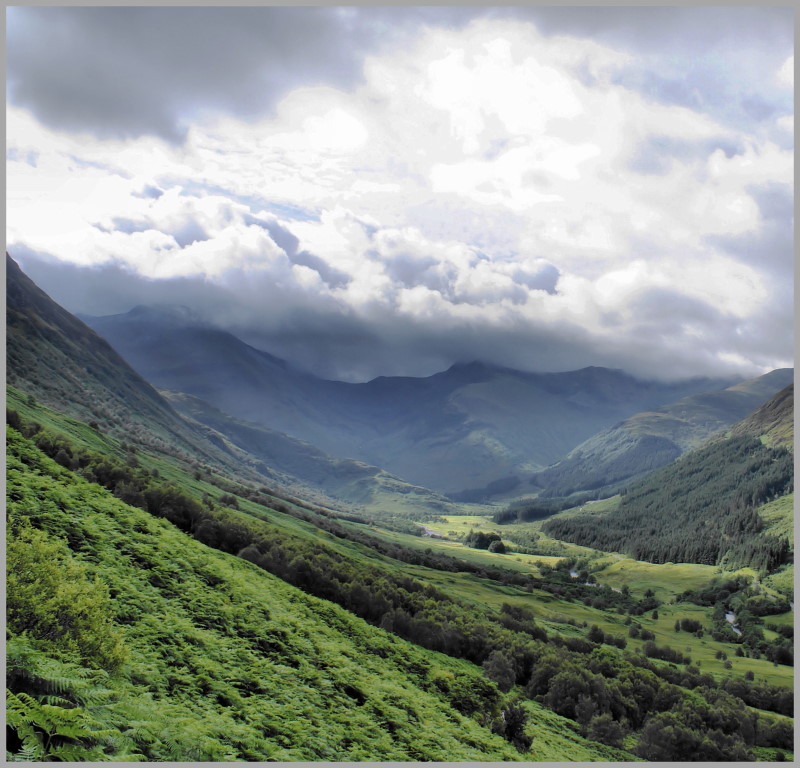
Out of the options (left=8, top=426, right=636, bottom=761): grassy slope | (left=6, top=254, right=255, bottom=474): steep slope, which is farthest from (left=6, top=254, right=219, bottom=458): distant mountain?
(left=8, top=426, right=636, bottom=761): grassy slope

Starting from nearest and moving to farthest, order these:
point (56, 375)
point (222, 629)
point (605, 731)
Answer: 1. point (222, 629)
2. point (605, 731)
3. point (56, 375)

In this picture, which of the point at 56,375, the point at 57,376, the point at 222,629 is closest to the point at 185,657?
the point at 222,629

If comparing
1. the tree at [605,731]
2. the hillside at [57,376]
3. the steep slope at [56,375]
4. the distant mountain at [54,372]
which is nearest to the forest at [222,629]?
the tree at [605,731]

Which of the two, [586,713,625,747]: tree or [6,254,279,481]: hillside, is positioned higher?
[6,254,279,481]: hillside

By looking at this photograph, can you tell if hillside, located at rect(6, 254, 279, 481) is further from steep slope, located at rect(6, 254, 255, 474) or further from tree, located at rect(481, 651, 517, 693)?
tree, located at rect(481, 651, 517, 693)

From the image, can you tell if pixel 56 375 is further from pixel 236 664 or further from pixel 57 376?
pixel 236 664

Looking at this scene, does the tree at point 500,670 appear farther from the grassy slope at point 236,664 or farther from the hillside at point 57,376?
the hillside at point 57,376

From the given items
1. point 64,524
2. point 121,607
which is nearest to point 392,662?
point 121,607

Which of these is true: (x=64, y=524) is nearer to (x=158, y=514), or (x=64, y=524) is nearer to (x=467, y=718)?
(x=158, y=514)
